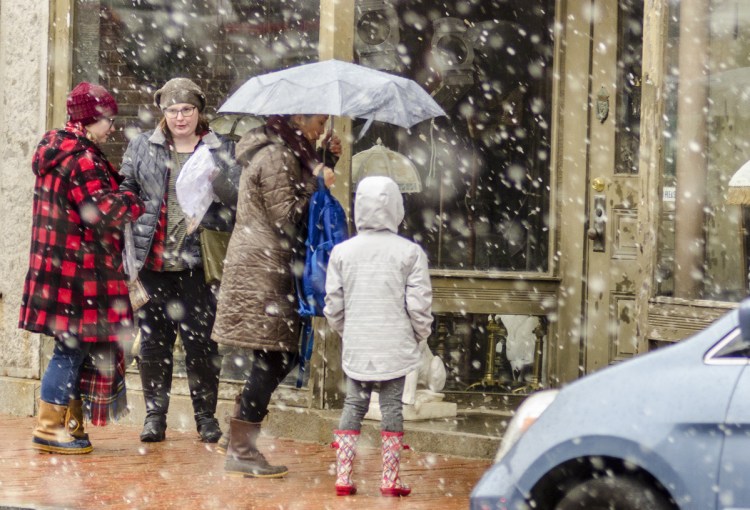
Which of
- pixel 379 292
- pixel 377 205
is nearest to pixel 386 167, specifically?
pixel 377 205

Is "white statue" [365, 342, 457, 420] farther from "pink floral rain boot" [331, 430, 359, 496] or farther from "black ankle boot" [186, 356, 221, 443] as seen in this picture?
"pink floral rain boot" [331, 430, 359, 496]

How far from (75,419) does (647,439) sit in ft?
15.3

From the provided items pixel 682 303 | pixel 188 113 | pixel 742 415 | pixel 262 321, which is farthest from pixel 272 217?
pixel 742 415

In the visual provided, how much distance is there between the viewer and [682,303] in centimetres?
715

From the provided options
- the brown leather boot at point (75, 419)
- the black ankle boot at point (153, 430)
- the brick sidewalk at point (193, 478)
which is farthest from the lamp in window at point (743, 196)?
the brown leather boot at point (75, 419)

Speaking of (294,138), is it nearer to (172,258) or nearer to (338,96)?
(338,96)

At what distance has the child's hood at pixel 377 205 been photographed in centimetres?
682

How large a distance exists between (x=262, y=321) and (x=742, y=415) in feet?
11.6

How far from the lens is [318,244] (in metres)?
7.17

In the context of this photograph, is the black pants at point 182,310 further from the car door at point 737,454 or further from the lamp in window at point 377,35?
the car door at point 737,454

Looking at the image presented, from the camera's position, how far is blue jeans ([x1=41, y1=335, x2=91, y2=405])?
786 centimetres

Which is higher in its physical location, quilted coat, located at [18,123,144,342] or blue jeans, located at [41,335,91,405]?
quilted coat, located at [18,123,144,342]

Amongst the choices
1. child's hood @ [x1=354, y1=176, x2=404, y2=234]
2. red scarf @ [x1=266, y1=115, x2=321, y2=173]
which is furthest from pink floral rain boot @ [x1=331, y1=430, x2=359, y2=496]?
red scarf @ [x1=266, y1=115, x2=321, y2=173]

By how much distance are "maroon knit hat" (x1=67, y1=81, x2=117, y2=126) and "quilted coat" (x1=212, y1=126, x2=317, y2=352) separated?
106 centimetres
